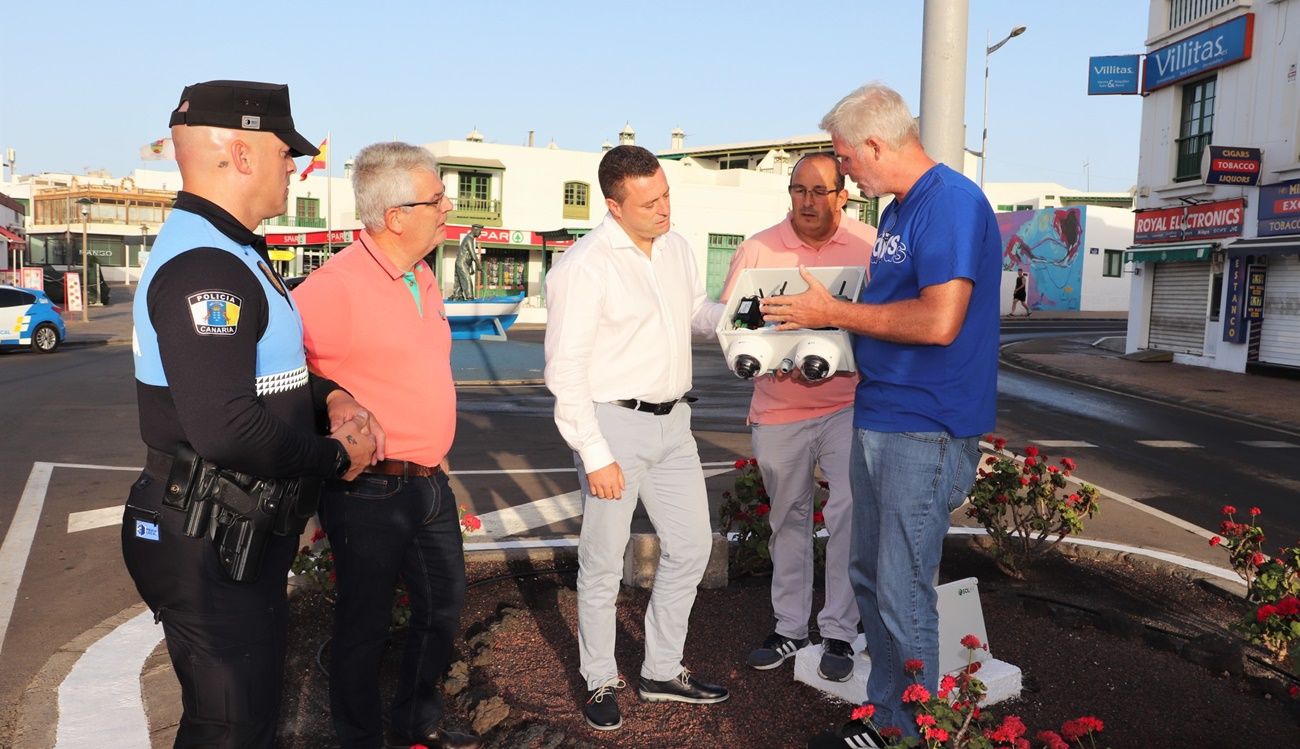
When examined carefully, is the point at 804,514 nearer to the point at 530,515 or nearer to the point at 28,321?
the point at 530,515

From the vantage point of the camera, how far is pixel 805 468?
4.21 meters

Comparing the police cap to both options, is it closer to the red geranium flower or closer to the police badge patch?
the police badge patch

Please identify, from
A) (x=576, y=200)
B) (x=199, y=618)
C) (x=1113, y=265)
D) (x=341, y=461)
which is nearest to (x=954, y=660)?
(x=341, y=461)

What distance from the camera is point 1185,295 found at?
23109 mm

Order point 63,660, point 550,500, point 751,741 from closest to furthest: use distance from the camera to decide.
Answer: point 751,741 → point 63,660 → point 550,500

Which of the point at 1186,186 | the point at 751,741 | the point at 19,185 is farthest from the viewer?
the point at 19,185

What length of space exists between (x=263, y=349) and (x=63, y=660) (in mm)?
2860

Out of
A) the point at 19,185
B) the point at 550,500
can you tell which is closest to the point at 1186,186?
the point at 550,500

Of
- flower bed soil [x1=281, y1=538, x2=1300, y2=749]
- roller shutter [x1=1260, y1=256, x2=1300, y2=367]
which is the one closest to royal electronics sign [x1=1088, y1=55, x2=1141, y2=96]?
roller shutter [x1=1260, y1=256, x2=1300, y2=367]

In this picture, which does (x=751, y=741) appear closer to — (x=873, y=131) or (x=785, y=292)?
(x=785, y=292)

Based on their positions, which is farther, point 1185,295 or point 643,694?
point 1185,295

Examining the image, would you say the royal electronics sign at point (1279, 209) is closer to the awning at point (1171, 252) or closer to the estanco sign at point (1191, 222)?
the estanco sign at point (1191, 222)

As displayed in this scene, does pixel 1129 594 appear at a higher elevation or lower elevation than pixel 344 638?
lower

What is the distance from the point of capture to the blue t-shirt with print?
2.90m
